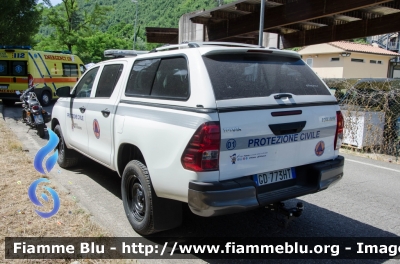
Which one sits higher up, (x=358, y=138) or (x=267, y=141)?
(x=267, y=141)

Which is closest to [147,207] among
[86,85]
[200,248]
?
[200,248]

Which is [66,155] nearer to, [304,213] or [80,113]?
[80,113]

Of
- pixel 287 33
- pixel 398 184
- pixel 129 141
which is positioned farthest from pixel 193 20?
pixel 129 141

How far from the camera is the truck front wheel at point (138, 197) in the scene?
12.1 ft

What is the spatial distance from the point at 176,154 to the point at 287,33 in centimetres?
1398

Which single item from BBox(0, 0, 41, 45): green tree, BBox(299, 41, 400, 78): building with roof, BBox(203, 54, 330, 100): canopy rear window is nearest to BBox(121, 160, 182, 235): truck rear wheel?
BBox(203, 54, 330, 100): canopy rear window

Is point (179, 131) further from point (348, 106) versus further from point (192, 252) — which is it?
point (348, 106)

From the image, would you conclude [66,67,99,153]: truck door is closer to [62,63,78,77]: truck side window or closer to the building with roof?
[62,63,78,77]: truck side window

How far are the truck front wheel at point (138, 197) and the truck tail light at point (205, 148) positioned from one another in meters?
0.78

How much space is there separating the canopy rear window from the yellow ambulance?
13.6m

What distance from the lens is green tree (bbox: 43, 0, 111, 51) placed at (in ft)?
113

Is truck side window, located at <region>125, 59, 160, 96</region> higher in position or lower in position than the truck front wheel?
higher

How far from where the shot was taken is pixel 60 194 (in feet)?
16.4

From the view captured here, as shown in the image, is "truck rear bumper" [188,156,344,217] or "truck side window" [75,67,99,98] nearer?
"truck rear bumper" [188,156,344,217]
